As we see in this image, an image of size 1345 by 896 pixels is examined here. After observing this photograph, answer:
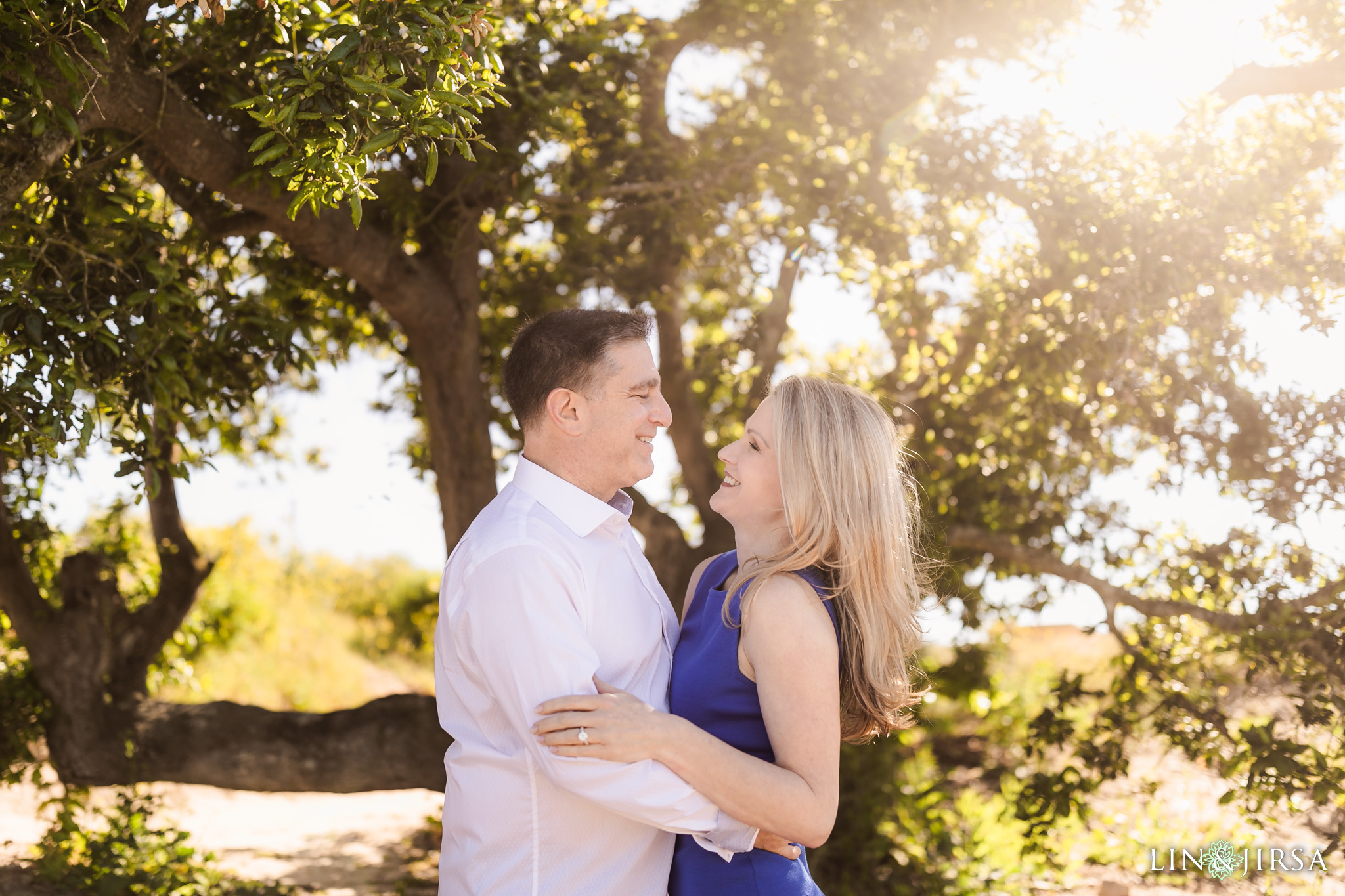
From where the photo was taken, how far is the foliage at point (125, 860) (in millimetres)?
5129

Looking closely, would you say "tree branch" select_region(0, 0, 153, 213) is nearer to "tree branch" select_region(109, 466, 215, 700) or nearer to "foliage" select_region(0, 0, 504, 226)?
"foliage" select_region(0, 0, 504, 226)

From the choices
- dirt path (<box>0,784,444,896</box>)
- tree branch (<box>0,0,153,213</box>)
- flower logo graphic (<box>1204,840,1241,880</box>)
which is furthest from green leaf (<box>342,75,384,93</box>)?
flower logo graphic (<box>1204,840,1241,880</box>)

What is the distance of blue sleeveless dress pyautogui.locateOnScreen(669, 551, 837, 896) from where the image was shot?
2418 mm

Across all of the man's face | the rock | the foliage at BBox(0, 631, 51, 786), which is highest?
the man's face

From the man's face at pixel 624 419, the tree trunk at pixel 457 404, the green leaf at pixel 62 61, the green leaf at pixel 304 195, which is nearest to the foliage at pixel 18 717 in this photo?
the tree trunk at pixel 457 404

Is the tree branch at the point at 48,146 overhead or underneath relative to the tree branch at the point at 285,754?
overhead

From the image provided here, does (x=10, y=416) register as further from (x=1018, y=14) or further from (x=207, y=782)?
(x=1018, y=14)

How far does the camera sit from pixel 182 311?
13.1 ft

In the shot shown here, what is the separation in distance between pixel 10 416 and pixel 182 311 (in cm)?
107

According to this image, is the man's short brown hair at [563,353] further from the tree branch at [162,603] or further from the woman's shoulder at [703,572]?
→ the tree branch at [162,603]

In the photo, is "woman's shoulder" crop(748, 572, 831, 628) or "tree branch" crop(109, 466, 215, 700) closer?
"woman's shoulder" crop(748, 572, 831, 628)

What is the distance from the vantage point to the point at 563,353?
273 centimetres

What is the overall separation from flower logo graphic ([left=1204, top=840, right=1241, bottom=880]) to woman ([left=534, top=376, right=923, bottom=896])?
171 inches

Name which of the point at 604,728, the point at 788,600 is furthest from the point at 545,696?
the point at 788,600
